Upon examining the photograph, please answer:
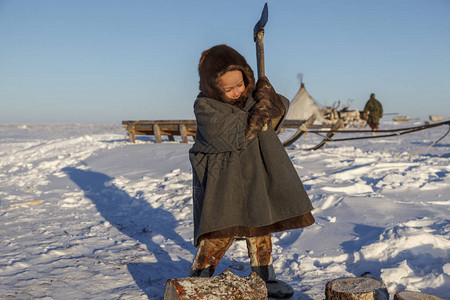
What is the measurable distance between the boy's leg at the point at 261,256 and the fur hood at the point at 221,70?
0.97 m

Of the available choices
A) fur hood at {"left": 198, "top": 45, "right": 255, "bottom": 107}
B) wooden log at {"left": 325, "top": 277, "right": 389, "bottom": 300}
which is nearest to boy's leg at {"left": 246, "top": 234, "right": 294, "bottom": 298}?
wooden log at {"left": 325, "top": 277, "right": 389, "bottom": 300}

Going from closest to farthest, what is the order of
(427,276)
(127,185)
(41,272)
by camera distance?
1. (427,276)
2. (41,272)
3. (127,185)

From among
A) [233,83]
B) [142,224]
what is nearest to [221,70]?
[233,83]

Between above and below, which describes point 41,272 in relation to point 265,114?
below

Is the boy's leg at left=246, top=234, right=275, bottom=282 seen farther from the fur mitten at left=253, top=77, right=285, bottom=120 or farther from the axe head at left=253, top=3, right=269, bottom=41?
the axe head at left=253, top=3, right=269, bottom=41

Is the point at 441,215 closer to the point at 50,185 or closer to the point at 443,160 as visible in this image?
the point at 443,160

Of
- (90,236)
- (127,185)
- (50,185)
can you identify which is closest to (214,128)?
(90,236)

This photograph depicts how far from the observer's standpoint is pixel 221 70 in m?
2.46

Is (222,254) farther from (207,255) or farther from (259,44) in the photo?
(259,44)

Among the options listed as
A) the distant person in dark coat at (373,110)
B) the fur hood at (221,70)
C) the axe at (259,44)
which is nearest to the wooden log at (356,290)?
the fur hood at (221,70)

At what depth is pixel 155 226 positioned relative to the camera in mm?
4773

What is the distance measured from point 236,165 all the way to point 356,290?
102cm

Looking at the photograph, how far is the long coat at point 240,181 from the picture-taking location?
2.37 metres

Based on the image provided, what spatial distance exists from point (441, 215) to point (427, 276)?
1716mm
